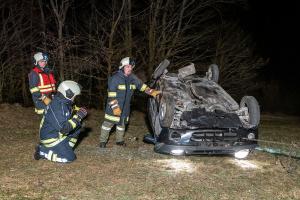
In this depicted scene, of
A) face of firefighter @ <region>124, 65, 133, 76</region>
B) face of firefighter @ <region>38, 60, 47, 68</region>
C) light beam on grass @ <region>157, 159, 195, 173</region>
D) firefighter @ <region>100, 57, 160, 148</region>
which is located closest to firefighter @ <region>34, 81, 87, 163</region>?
firefighter @ <region>100, 57, 160, 148</region>

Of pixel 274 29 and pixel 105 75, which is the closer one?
pixel 105 75

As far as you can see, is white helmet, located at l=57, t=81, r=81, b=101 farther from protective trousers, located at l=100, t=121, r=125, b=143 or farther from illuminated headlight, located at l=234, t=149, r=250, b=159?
illuminated headlight, located at l=234, t=149, r=250, b=159

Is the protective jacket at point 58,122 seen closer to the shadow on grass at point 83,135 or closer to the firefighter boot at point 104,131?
the firefighter boot at point 104,131

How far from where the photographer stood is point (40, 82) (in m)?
9.17

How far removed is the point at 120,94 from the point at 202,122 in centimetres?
185

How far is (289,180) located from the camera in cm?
728

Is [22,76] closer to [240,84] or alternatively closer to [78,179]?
[240,84]

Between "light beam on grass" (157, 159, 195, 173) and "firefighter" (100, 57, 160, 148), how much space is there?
52.7 inches

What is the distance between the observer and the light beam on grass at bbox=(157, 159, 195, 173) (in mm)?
7625

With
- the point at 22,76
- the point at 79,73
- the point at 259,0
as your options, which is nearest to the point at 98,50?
the point at 79,73

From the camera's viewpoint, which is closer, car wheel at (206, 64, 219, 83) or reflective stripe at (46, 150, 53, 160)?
reflective stripe at (46, 150, 53, 160)

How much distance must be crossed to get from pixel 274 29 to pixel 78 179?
30622mm

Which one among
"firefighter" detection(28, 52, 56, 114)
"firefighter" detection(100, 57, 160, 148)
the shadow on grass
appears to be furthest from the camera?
the shadow on grass

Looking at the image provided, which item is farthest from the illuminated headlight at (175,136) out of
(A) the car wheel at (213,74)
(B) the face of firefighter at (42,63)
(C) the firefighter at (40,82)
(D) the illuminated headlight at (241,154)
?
(B) the face of firefighter at (42,63)
